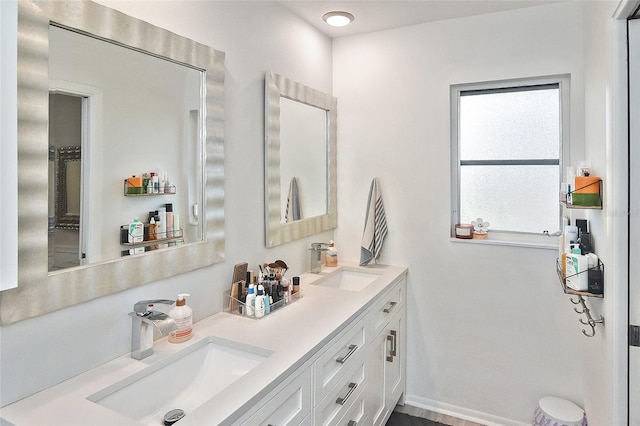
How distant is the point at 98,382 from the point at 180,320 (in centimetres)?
33

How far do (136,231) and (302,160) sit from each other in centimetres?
125

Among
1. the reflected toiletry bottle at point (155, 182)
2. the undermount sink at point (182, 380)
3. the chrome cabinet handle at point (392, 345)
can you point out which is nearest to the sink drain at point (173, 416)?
the undermount sink at point (182, 380)

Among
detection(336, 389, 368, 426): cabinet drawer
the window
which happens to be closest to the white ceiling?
the window

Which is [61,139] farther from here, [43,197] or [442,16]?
[442,16]

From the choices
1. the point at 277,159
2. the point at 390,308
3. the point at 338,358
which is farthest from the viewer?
the point at 390,308

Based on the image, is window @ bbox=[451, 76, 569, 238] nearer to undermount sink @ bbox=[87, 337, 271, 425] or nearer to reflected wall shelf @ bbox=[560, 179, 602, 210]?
reflected wall shelf @ bbox=[560, 179, 602, 210]

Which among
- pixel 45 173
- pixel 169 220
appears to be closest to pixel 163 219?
pixel 169 220

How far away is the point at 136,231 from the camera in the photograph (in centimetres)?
141

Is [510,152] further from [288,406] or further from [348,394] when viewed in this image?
[288,406]

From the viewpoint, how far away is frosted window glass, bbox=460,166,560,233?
231 cm

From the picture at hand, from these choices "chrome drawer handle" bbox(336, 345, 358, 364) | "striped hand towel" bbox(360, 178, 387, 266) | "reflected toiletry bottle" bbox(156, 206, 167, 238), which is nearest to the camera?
"reflected toiletry bottle" bbox(156, 206, 167, 238)

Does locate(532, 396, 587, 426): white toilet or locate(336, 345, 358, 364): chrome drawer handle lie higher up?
locate(336, 345, 358, 364): chrome drawer handle

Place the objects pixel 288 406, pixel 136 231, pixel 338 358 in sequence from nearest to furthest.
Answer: pixel 288 406 → pixel 136 231 → pixel 338 358

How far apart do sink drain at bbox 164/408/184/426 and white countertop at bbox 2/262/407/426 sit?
0.12m
